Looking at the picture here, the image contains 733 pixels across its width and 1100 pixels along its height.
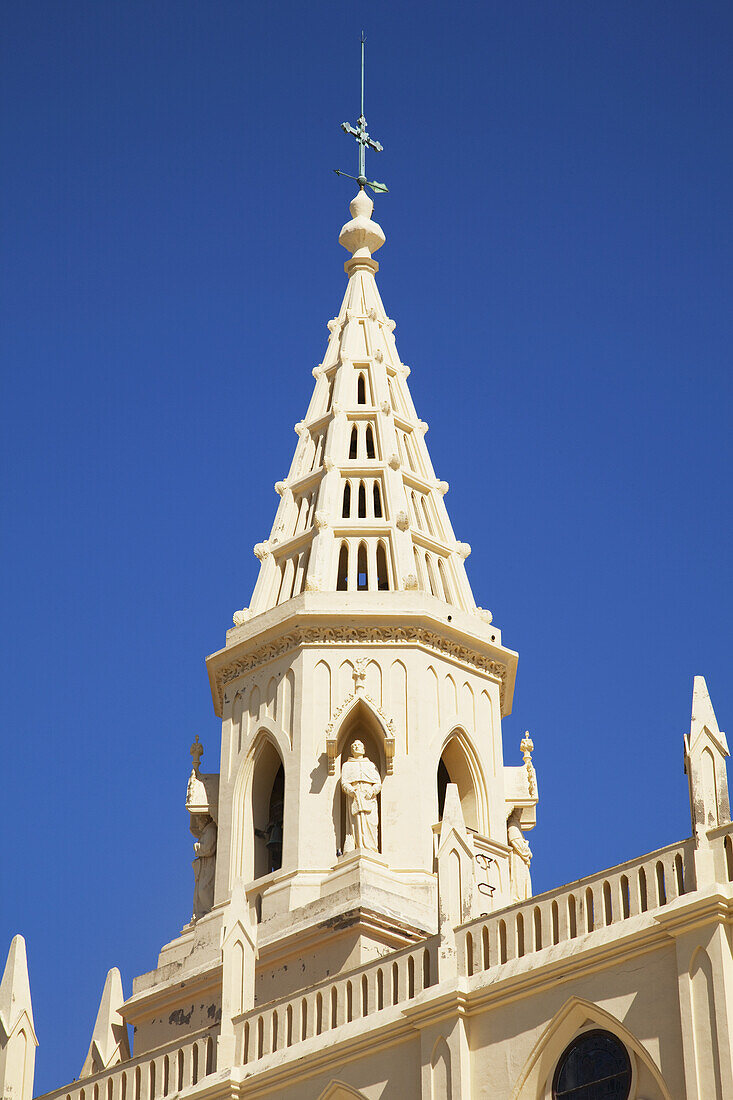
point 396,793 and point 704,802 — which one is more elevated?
point 396,793

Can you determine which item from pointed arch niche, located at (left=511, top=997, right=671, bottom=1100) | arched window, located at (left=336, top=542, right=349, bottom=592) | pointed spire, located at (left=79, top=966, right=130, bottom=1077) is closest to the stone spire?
arched window, located at (left=336, top=542, right=349, bottom=592)

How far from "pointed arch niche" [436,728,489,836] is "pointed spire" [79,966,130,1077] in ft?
21.3

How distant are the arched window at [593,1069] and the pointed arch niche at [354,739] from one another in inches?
412

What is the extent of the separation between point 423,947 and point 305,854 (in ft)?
25.9

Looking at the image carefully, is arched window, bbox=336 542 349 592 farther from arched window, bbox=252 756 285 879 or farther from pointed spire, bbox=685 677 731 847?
pointed spire, bbox=685 677 731 847

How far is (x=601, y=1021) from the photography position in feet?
72.8

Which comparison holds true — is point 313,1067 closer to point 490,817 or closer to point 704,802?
point 704,802

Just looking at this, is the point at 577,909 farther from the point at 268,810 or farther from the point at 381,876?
the point at 268,810

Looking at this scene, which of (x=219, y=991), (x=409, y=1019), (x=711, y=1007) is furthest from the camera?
(x=219, y=991)

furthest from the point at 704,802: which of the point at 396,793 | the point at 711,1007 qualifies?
the point at 396,793

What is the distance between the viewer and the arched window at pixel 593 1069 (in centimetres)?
2195

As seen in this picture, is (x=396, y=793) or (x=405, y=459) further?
(x=405, y=459)

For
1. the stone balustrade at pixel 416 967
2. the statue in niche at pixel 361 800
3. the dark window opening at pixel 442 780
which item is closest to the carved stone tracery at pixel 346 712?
→ the statue in niche at pixel 361 800

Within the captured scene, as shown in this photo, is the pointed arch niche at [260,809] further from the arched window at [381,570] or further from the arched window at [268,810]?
the arched window at [381,570]
